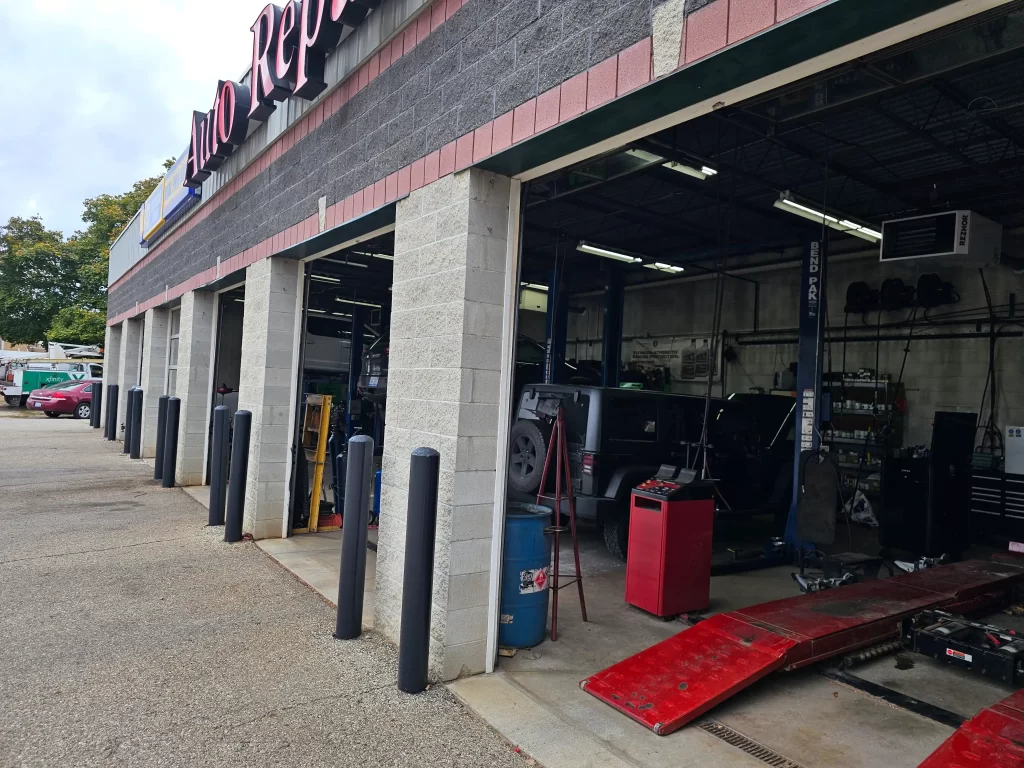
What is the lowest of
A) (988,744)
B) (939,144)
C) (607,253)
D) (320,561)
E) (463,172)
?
(320,561)

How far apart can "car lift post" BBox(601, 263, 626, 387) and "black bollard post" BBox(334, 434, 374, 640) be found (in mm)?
8927

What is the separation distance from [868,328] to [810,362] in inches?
191

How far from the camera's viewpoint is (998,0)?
2215mm

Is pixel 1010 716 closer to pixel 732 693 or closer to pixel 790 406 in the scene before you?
pixel 732 693

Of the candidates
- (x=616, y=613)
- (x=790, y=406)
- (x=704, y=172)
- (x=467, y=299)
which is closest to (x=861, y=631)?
(x=616, y=613)

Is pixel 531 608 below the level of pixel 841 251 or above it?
below

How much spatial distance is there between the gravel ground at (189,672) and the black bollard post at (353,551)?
0.15 meters

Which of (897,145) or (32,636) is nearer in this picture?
(32,636)

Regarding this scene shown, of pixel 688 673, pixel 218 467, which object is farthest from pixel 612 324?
pixel 688 673

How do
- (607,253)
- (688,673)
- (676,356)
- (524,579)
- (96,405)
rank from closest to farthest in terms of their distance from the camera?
(688,673) < (524,579) < (607,253) < (676,356) < (96,405)

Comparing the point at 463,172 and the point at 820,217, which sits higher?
the point at 820,217

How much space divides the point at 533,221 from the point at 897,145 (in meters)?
5.19

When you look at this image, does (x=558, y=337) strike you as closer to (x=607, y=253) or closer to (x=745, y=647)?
(x=607, y=253)

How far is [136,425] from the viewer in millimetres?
13680
